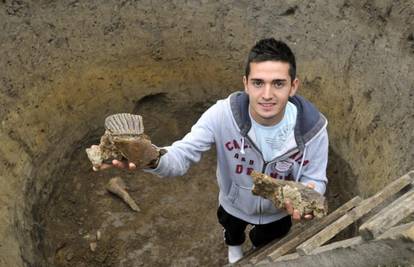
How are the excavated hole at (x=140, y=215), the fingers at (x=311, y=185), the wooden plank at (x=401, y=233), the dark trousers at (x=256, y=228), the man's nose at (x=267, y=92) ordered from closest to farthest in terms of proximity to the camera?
the wooden plank at (x=401, y=233) < the man's nose at (x=267, y=92) < the fingers at (x=311, y=185) < the dark trousers at (x=256, y=228) < the excavated hole at (x=140, y=215)

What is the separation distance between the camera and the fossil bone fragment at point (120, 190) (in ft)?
14.3

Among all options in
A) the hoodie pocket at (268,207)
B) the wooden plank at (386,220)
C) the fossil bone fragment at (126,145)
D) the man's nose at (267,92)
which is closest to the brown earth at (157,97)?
the wooden plank at (386,220)

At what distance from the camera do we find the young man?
7.27ft

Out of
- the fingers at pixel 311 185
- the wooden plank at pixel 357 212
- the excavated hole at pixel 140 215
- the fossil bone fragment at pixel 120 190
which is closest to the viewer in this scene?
the fingers at pixel 311 185

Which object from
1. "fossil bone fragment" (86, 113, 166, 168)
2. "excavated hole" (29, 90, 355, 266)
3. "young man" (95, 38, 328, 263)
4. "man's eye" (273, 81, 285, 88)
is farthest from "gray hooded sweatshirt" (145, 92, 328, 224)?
"excavated hole" (29, 90, 355, 266)

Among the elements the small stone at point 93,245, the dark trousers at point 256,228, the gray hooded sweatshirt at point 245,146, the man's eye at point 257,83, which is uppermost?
the man's eye at point 257,83

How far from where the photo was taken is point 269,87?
2197 mm

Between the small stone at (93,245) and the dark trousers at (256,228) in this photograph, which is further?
the small stone at (93,245)

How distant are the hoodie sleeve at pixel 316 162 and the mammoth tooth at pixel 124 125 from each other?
32.9 inches

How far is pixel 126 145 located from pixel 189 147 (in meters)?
0.39

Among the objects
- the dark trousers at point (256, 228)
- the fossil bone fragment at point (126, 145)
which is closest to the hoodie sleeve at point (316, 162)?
the dark trousers at point (256, 228)

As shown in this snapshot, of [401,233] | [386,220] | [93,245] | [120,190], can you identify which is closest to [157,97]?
[120,190]

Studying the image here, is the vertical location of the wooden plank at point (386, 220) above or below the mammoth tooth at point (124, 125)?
below

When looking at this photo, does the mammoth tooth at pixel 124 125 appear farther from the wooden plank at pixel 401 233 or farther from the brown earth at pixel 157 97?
the brown earth at pixel 157 97
